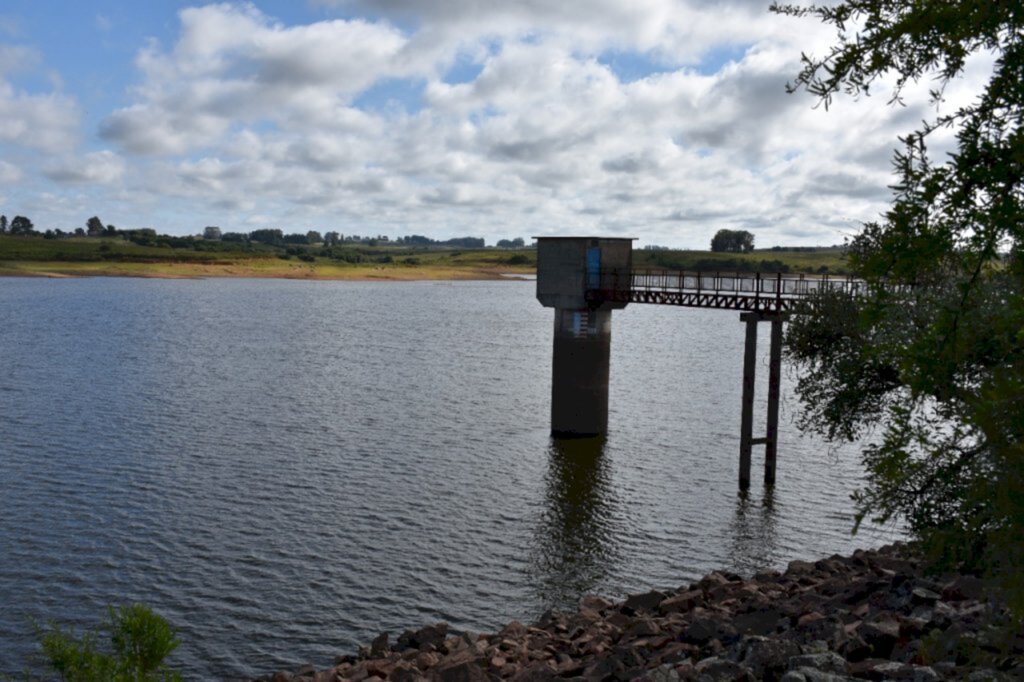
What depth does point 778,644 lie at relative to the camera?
47.4 feet

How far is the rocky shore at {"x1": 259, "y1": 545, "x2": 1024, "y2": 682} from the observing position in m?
13.5

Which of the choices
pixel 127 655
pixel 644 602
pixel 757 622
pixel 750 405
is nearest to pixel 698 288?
pixel 750 405

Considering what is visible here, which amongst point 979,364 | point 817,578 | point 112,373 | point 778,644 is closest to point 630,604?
point 817,578

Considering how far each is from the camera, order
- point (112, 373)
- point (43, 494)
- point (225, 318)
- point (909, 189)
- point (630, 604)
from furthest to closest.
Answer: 1. point (225, 318)
2. point (112, 373)
3. point (43, 494)
4. point (630, 604)
5. point (909, 189)

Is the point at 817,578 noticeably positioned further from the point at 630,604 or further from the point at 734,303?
the point at 734,303

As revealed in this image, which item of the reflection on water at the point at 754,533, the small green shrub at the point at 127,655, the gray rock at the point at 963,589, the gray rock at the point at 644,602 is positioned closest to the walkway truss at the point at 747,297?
the reflection on water at the point at 754,533

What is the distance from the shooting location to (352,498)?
1305 inches

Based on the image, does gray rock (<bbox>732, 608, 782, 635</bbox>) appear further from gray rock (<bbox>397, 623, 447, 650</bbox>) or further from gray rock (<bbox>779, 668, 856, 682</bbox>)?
gray rock (<bbox>397, 623, 447, 650</bbox>)

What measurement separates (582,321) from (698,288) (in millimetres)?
5814

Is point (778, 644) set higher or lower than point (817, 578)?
higher

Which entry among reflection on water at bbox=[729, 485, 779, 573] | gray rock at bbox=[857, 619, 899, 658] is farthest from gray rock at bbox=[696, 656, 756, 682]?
reflection on water at bbox=[729, 485, 779, 573]

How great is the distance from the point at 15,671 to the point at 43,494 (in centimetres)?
1408

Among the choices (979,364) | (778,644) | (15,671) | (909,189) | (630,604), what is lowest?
(15,671)

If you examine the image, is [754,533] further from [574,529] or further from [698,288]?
[698,288]
